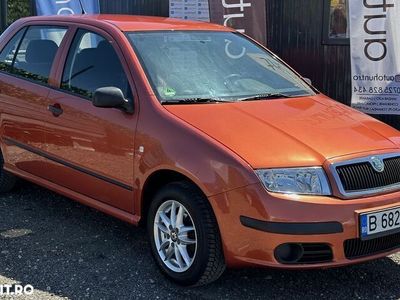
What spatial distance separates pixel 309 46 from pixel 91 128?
171 inches

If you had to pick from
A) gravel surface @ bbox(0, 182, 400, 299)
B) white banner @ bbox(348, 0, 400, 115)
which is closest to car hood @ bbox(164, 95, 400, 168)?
gravel surface @ bbox(0, 182, 400, 299)

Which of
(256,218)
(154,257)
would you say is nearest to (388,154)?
(256,218)

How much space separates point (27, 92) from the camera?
4922 mm

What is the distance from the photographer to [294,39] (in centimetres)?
786

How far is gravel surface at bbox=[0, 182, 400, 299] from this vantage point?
3639 mm

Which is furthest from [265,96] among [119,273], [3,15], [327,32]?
[3,15]

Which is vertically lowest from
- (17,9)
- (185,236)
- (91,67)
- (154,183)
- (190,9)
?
(185,236)

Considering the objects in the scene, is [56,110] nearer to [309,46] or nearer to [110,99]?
[110,99]

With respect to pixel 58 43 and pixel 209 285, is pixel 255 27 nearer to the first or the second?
pixel 58 43

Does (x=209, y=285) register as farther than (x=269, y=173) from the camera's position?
Yes

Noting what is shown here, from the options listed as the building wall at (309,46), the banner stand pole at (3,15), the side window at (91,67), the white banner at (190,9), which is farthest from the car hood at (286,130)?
the banner stand pole at (3,15)

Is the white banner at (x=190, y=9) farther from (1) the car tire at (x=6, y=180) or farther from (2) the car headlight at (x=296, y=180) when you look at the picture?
(2) the car headlight at (x=296, y=180)

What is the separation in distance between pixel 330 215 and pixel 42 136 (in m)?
2.54

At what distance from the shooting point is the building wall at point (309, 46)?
757cm
